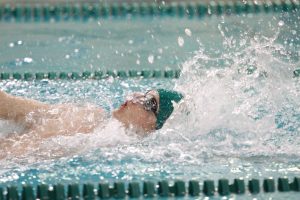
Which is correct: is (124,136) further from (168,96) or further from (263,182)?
(263,182)

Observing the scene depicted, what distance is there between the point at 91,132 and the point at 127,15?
7.25 feet

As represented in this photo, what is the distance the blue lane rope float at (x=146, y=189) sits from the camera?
2547 millimetres

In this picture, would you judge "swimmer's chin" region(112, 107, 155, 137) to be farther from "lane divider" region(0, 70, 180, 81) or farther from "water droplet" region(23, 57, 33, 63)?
"water droplet" region(23, 57, 33, 63)

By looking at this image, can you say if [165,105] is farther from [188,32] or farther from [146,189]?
[188,32]

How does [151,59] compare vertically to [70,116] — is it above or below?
above

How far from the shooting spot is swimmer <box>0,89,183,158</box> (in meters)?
2.92

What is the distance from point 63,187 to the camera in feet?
8.39

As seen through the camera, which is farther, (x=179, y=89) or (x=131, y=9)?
(x=131, y=9)

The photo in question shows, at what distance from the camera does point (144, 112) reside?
298cm

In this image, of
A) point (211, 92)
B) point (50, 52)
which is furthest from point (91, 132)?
point (50, 52)

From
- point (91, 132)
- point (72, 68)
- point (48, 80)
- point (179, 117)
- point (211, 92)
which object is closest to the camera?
point (91, 132)

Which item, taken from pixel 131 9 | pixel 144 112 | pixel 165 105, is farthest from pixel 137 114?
pixel 131 9

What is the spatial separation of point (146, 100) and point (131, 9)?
83.6 inches

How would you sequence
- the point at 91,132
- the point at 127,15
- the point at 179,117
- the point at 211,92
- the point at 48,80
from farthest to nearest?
the point at 127,15 < the point at 48,80 < the point at 211,92 < the point at 179,117 < the point at 91,132
